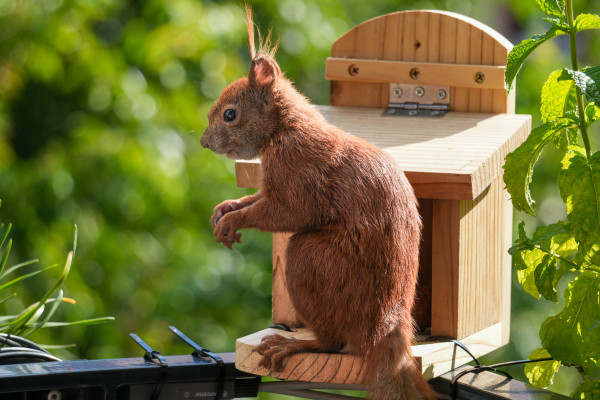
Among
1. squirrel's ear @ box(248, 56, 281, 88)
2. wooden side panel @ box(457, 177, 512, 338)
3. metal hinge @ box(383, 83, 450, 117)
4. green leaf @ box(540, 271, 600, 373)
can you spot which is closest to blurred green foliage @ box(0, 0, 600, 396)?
metal hinge @ box(383, 83, 450, 117)

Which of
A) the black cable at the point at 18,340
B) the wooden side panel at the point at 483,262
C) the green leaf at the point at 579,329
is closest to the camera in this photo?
the green leaf at the point at 579,329

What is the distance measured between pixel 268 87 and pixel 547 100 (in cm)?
61

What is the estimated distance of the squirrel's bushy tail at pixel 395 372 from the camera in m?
1.85

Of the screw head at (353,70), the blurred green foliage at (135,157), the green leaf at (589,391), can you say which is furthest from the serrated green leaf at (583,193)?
the blurred green foliage at (135,157)

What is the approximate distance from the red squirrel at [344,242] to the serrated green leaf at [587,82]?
1.44 feet

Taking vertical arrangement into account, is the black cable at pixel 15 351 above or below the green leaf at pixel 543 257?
below

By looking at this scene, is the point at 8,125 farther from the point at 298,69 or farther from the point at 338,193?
the point at 338,193

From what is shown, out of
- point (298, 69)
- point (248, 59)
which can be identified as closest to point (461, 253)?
point (298, 69)

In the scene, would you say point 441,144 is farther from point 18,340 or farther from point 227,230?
point 18,340

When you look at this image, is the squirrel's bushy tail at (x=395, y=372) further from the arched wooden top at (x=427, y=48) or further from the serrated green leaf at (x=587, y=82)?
the arched wooden top at (x=427, y=48)

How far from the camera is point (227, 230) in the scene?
2010mm

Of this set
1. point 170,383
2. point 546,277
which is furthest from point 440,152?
point 170,383

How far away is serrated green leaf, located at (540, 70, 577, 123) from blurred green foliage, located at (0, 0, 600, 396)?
2.38m

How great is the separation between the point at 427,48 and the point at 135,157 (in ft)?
6.89
